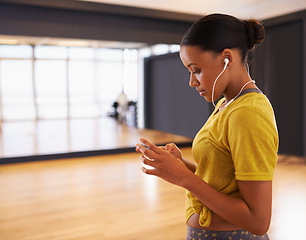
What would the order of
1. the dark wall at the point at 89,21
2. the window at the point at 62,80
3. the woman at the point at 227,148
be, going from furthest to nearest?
the window at the point at 62,80, the dark wall at the point at 89,21, the woman at the point at 227,148

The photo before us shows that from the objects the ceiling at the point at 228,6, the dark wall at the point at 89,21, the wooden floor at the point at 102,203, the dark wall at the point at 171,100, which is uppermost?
the ceiling at the point at 228,6

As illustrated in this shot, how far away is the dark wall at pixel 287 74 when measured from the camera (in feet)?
17.9

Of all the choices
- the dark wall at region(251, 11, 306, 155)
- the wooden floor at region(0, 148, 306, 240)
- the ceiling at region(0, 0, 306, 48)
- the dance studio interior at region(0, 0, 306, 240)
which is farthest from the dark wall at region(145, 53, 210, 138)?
the wooden floor at region(0, 148, 306, 240)

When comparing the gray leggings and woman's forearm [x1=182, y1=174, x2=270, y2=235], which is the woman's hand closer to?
woman's forearm [x1=182, y1=174, x2=270, y2=235]

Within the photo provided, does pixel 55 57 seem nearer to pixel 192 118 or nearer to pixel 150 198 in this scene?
pixel 192 118

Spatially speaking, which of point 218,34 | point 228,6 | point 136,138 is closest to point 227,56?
point 218,34

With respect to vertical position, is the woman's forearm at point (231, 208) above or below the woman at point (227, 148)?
below

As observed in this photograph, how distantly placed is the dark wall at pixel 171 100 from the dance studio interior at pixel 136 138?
0.03 metres

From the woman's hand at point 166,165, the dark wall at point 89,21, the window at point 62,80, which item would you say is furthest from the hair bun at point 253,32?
the window at point 62,80

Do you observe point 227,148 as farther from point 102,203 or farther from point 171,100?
point 171,100

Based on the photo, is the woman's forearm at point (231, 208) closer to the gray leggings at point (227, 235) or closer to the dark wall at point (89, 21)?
the gray leggings at point (227, 235)

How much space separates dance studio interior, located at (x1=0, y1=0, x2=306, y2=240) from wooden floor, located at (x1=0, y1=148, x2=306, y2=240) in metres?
0.01

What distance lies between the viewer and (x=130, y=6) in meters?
5.16

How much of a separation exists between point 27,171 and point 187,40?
4.62 meters
